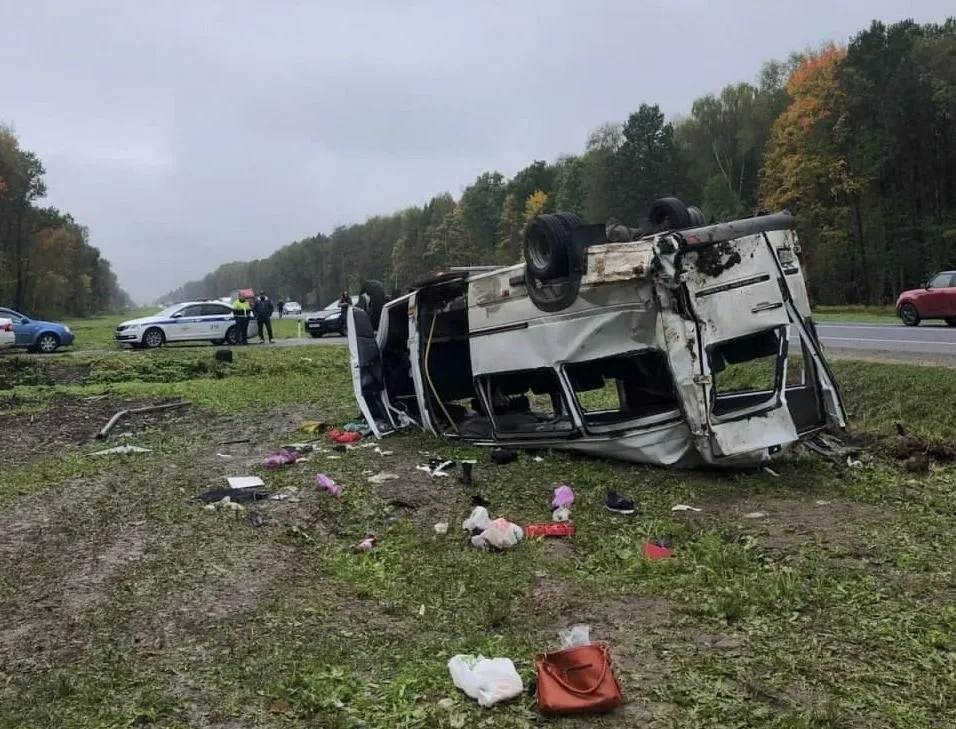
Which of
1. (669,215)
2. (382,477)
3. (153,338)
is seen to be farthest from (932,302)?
(153,338)

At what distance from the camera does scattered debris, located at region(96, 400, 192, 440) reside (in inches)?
397

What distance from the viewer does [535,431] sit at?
7590 mm

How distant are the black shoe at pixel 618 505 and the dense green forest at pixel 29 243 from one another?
50586mm

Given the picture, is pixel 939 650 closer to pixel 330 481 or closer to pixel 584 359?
pixel 584 359

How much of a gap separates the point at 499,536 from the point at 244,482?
284 cm

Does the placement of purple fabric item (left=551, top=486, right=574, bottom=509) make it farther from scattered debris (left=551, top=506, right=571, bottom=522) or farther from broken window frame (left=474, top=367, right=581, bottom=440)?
broken window frame (left=474, top=367, right=581, bottom=440)

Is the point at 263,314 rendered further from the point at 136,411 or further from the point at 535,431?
the point at 535,431

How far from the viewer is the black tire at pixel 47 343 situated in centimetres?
2266

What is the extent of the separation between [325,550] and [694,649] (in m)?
2.65

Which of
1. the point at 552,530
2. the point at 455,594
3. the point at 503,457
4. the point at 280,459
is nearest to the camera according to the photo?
the point at 455,594

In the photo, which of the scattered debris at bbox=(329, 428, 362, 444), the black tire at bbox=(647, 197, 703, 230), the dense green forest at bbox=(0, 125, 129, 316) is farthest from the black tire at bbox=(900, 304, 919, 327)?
the dense green forest at bbox=(0, 125, 129, 316)

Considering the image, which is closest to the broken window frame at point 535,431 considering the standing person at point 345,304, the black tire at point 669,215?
the black tire at point 669,215

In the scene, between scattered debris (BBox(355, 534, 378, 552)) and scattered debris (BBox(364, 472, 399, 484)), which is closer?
scattered debris (BBox(355, 534, 378, 552))

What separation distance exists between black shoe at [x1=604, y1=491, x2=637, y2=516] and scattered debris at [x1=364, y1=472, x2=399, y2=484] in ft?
6.81
